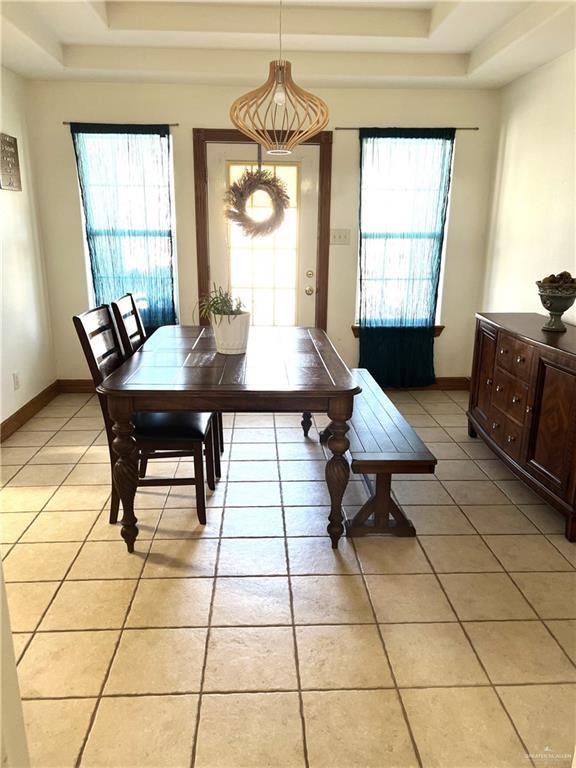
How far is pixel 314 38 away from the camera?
3.48 meters

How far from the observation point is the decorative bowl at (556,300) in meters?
2.87

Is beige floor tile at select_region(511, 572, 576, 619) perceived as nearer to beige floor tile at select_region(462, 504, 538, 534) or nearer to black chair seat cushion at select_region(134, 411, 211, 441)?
beige floor tile at select_region(462, 504, 538, 534)

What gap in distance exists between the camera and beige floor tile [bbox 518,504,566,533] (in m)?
2.66

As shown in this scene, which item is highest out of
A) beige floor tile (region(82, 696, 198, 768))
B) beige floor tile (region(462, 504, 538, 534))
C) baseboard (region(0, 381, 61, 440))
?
baseboard (region(0, 381, 61, 440))

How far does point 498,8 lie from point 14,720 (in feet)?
12.6

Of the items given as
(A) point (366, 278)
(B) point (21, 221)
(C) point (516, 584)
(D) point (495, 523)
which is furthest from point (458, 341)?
(B) point (21, 221)

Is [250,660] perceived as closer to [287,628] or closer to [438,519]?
[287,628]

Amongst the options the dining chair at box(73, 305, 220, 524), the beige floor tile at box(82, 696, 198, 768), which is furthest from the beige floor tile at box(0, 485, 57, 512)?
the beige floor tile at box(82, 696, 198, 768)

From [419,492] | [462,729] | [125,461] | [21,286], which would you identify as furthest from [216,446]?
[21,286]

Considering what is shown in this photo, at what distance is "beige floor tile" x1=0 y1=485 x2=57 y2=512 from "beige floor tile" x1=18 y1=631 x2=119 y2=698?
1.00m

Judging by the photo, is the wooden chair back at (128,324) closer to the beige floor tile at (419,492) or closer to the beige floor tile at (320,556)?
the beige floor tile at (320,556)

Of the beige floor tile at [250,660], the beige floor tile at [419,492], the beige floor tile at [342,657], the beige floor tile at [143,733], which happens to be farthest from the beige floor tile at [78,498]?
the beige floor tile at [419,492]

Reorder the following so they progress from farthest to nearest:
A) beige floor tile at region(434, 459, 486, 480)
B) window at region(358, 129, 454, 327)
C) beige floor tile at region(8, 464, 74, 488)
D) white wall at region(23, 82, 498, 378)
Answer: window at region(358, 129, 454, 327) < white wall at region(23, 82, 498, 378) < beige floor tile at region(434, 459, 486, 480) < beige floor tile at region(8, 464, 74, 488)

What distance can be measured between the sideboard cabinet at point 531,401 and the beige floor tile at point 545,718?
3.32 feet
